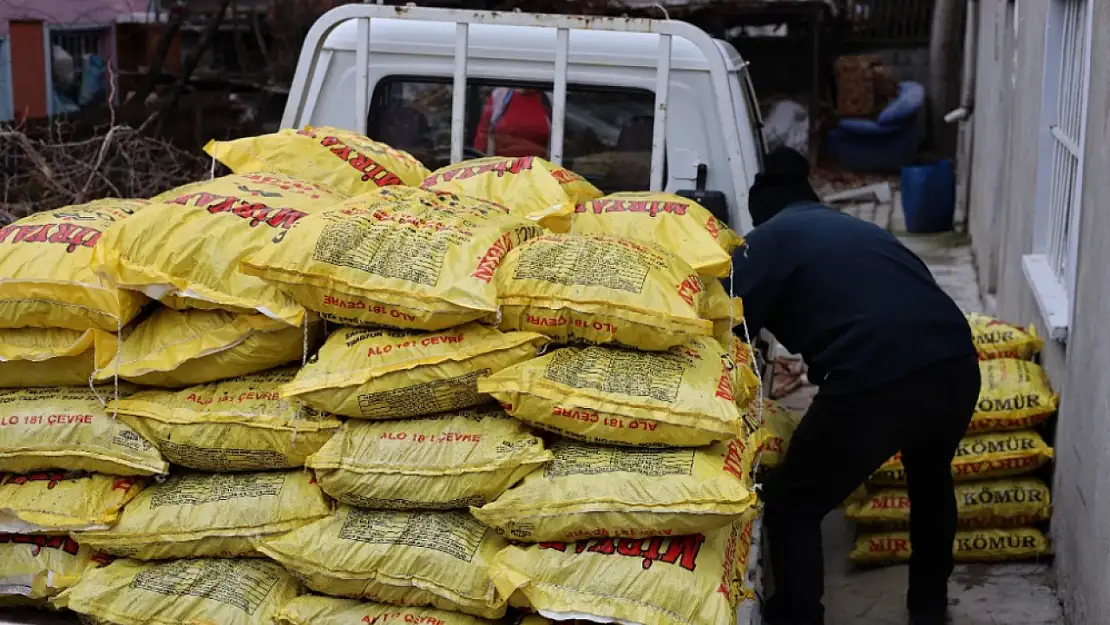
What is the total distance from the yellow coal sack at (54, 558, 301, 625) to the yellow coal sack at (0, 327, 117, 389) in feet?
1.79

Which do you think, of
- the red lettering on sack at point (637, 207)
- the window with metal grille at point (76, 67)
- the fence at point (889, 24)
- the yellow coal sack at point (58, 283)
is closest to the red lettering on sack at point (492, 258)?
the red lettering on sack at point (637, 207)

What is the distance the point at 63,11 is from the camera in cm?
1397

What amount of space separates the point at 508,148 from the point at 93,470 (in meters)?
2.13

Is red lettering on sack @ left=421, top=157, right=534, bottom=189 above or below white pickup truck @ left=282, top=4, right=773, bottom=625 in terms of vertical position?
below

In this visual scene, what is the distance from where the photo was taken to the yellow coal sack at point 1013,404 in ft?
15.8

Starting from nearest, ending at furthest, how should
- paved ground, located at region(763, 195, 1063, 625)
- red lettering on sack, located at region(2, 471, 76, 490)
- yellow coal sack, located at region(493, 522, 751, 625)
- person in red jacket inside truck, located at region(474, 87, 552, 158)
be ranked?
1. yellow coal sack, located at region(493, 522, 751, 625)
2. red lettering on sack, located at region(2, 471, 76, 490)
3. paved ground, located at region(763, 195, 1063, 625)
4. person in red jacket inside truck, located at region(474, 87, 552, 158)

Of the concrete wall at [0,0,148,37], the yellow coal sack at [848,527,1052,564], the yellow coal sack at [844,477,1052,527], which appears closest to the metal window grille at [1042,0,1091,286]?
the yellow coal sack at [844,477,1052,527]

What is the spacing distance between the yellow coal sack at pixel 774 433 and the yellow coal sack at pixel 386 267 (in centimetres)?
132

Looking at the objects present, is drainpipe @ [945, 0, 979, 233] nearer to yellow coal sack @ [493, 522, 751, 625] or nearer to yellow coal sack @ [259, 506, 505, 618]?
Result: yellow coal sack @ [493, 522, 751, 625]

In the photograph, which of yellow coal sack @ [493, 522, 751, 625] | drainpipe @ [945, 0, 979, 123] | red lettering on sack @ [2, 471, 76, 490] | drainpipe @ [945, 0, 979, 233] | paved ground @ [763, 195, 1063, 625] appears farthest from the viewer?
drainpipe @ [945, 0, 979, 123]

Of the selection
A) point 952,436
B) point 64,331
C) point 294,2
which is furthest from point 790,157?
point 294,2

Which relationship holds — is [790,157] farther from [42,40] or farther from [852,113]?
[852,113]

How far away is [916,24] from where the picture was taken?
19.9 m

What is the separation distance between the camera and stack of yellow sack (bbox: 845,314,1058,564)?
4.81 metres
